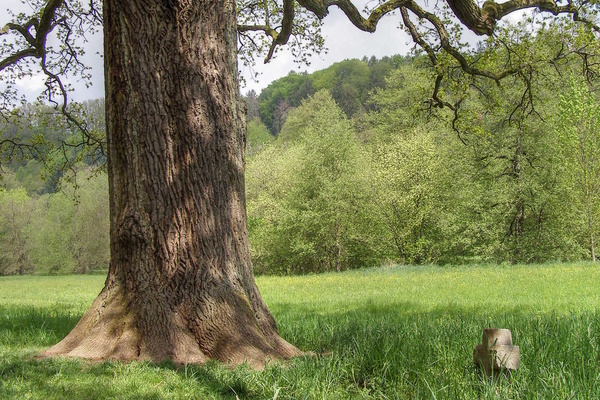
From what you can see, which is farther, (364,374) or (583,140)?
(583,140)

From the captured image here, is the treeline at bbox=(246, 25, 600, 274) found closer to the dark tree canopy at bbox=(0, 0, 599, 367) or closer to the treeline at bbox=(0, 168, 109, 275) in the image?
the dark tree canopy at bbox=(0, 0, 599, 367)

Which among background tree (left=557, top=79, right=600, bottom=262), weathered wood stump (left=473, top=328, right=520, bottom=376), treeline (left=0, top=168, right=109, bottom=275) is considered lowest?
→ treeline (left=0, top=168, right=109, bottom=275)

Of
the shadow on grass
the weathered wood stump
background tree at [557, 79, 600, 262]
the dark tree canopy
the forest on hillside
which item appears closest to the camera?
the weathered wood stump

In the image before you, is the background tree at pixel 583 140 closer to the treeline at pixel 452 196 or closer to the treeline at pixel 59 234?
the treeline at pixel 452 196

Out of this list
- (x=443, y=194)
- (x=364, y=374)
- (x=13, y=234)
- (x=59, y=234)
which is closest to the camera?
(x=364, y=374)

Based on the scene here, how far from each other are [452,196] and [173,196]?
29.7 metres

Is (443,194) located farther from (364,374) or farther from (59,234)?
(59,234)

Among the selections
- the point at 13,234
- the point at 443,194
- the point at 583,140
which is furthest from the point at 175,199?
the point at 13,234

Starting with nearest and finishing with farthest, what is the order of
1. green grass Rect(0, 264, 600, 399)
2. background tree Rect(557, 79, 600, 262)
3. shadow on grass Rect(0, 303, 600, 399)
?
1. green grass Rect(0, 264, 600, 399)
2. shadow on grass Rect(0, 303, 600, 399)
3. background tree Rect(557, 79, 600, 262)

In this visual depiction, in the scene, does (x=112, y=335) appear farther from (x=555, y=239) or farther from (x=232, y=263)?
(x=555, y=239)

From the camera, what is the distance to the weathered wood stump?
9.10ft

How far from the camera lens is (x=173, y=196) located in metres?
4.95

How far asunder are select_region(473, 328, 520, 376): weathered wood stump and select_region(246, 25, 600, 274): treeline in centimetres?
2425

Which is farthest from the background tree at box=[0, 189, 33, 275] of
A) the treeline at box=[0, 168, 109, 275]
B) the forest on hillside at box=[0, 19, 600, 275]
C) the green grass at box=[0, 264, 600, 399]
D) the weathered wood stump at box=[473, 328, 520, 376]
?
the weathered wood stump at box=[473, 328, 520, 376]
